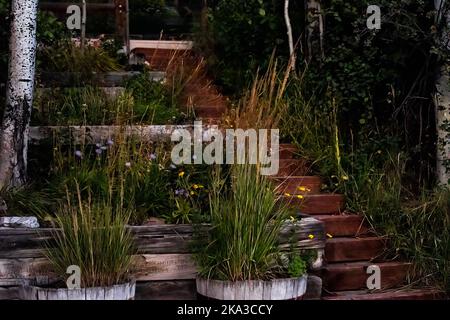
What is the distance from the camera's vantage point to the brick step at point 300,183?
23.7ft

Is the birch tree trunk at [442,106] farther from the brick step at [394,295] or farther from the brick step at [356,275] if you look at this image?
the brick step at [394,295]

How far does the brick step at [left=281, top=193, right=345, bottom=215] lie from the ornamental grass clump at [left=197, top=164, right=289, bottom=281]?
1.32 metres

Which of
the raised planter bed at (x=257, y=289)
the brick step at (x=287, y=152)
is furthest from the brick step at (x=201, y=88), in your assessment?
the raised planter bed at (x=257, y=289)

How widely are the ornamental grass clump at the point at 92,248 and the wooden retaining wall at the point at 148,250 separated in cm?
14

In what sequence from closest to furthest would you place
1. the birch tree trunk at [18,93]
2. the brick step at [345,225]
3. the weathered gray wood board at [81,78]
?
the birch tree trunk at [18,93] → the brick step at [345,225] → the weathered gray wood board at [81,78]

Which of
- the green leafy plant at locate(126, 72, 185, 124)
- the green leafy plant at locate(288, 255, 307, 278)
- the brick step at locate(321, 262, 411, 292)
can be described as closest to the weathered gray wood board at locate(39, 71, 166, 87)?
the green leafy plant at locate(126, 72, 185, 124)

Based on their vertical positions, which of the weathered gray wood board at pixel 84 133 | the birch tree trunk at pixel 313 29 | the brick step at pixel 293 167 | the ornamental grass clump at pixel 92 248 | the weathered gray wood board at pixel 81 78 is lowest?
the ornamental grass clump at pixel 92 248

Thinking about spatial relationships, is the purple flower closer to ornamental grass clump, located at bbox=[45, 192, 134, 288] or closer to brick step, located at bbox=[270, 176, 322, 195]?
ornamental grass clump, located at bbox=[45, 192, 134, 288]

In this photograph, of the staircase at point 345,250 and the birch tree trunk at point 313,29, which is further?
the birch tree trunk at point 313,29

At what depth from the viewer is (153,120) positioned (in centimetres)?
752

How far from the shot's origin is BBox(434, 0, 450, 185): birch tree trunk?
7199 millimetres

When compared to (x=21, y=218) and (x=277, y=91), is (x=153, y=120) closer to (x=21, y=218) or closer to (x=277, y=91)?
(x=277, y=91)

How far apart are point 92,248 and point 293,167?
9.39 feet
